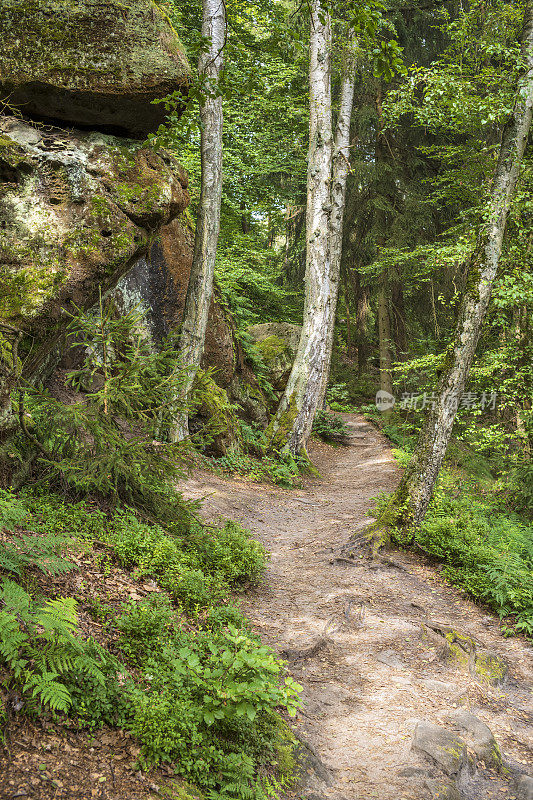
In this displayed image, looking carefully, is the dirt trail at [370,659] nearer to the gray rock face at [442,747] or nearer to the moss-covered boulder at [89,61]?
the gray rock face at [442,747]

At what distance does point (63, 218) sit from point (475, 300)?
5.19m

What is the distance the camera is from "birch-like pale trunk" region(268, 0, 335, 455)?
12.4m

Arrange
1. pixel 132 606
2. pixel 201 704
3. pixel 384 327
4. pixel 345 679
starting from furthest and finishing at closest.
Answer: pixel 384 327 < pixel 345 679 < pixel 132 606 < pixel 201 704

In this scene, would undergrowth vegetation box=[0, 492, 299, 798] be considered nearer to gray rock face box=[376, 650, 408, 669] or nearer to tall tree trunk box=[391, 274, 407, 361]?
gray rock face box=[376, 650, 408, 669]

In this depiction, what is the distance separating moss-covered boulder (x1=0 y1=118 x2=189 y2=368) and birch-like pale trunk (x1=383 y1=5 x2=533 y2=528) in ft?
13.9

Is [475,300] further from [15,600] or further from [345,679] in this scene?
[15,600]

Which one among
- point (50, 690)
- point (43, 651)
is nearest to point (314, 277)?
point (43, 651)

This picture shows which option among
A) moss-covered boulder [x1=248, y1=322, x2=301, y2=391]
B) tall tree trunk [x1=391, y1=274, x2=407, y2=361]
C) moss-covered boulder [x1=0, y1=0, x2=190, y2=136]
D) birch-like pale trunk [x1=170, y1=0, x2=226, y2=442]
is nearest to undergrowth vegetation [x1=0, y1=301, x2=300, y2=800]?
moss-covered boulder [x1=0, y1=0, x2=190, y2=136]

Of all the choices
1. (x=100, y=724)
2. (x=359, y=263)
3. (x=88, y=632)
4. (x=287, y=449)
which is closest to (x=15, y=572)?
(x=88, y=632)

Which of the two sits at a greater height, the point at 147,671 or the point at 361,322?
the point at 361,322

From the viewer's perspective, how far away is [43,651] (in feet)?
8.50

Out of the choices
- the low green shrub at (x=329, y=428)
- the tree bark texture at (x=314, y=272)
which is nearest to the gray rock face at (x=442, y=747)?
Answer: the tree bark texture at (x=314, y=272)

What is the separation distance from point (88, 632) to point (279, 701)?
1276 mm

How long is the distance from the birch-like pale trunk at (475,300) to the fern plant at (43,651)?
208 inches
